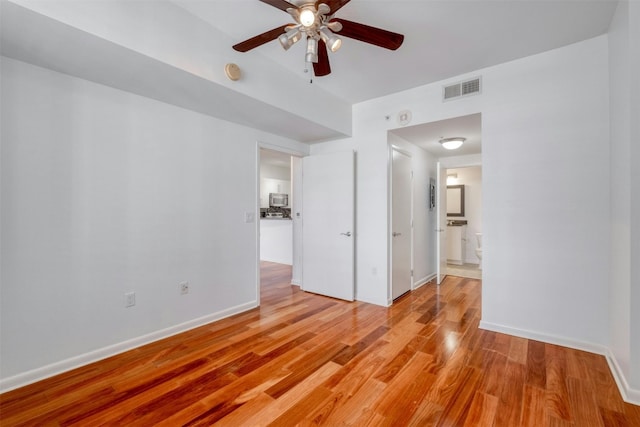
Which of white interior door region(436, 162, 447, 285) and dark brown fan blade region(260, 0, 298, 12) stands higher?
dark brown fan blade region(260, 0, 298, 12)

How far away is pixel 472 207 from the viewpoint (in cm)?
659

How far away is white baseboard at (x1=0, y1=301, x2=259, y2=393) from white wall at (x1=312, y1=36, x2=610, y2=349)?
2904 mm

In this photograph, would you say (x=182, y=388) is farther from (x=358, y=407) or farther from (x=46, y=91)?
(x=46, y=91)

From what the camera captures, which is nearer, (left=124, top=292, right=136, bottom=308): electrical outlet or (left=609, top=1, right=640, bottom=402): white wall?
(left=609, top=1, right=640, bottom=402): white wall

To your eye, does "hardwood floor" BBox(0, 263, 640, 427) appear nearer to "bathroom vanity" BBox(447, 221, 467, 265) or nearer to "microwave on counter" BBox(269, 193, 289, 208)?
"bathroom vanity" BBox(447, 221, 467, 265)

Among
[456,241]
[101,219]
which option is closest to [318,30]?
[101,219]

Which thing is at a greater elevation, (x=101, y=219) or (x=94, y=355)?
(x=101, y=219)

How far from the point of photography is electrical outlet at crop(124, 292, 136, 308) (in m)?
2.47

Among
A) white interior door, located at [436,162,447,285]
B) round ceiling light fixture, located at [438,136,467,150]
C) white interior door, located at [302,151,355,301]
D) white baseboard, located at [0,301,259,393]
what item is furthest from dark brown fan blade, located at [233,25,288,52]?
white interior door, located at [436,162,447,285]

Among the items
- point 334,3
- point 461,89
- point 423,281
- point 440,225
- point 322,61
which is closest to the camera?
point 334,3

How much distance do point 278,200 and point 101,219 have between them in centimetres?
553

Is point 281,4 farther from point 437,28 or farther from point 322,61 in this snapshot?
point 437,28

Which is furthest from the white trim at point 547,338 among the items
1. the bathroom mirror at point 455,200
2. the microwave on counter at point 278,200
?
the microwave on counter at point 278,200

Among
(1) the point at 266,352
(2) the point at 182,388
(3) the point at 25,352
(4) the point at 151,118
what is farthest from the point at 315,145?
(3) the point at 25,352
